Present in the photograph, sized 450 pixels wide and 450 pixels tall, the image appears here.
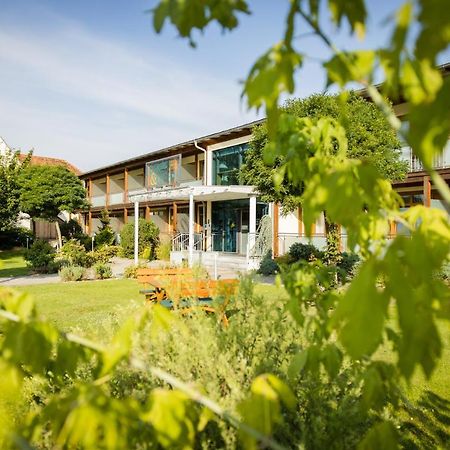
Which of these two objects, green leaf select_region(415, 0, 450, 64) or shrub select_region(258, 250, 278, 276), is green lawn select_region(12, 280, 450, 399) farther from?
green leaf select_region(415, 0, 450, 64)

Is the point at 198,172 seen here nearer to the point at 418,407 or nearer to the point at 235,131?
the point at 235,131

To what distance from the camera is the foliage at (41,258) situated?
57.6 ft

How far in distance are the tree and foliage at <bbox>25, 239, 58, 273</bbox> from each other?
24.9 feet

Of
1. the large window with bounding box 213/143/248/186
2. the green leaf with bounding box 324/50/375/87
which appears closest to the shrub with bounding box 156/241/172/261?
the large window with bounding box 213/143/248/186

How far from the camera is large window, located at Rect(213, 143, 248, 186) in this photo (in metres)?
20.3

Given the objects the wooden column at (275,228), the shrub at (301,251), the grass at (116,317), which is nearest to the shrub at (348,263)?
the shrub at (301,251)

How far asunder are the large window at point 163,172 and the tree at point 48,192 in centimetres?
528

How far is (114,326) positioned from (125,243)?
72.0 ft

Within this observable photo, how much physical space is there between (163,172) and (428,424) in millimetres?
21796

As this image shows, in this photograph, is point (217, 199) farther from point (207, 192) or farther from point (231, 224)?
point (207, 192)

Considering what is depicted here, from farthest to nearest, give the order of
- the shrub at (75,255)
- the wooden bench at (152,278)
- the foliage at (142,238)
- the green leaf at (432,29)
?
1. the foliage at (142,238)
2. the shrub at (75,255)
3. the wooden bench at (152,278)
4. the green leaf at (432,29)

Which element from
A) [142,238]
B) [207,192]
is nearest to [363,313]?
[207,192]

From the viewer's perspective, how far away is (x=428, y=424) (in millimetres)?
3875

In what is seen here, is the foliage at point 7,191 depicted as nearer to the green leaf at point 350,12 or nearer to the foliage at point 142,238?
the foliage at point 142,238
